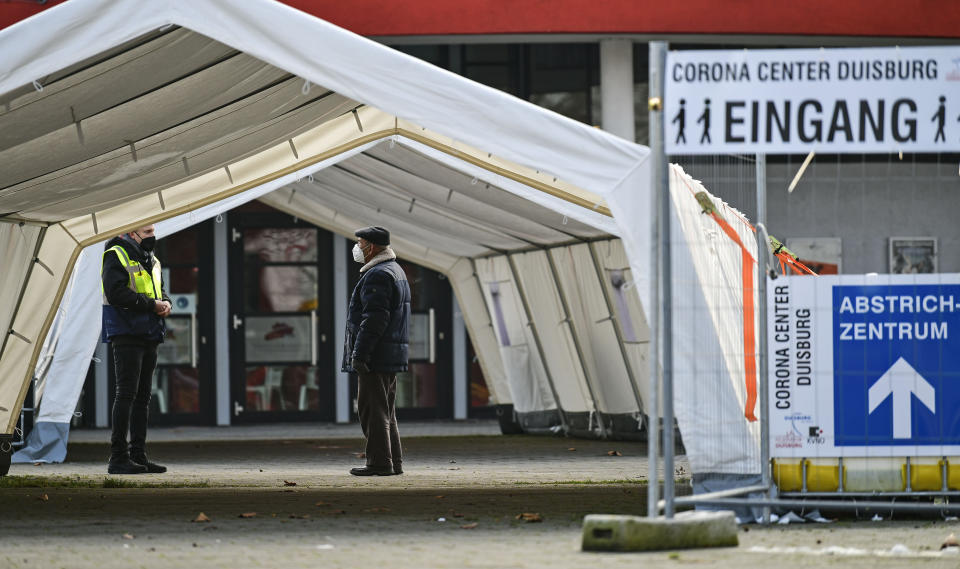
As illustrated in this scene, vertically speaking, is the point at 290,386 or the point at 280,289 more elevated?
the point at 280,289

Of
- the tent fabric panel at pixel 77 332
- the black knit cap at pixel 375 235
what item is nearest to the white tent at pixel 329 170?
the tent fabric panel at pixel 77 332

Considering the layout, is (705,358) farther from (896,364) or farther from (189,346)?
(189,346)

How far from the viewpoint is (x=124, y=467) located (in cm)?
1084

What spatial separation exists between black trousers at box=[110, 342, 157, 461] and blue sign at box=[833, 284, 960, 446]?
5.24 m

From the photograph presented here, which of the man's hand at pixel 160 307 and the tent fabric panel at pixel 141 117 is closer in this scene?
the tent fabric panel at pixel 141 117

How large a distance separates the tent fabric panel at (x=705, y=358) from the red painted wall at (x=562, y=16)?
10063 mm

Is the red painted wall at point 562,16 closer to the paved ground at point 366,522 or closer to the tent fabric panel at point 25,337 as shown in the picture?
the paved ground at point 366,522

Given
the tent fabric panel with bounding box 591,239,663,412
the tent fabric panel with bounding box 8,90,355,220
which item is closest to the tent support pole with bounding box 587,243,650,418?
the tent fabric panel with bounding box 591,239,663,412

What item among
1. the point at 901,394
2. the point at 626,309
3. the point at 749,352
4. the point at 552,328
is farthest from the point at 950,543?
the point at 552,328

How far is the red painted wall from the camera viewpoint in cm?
1773

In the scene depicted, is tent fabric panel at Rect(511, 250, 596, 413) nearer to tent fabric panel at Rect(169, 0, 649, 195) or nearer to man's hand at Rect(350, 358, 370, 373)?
man's hand at Rect(350, 358, 370, 373)

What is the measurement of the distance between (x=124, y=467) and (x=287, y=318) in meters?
8.80

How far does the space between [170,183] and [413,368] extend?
9.40 metres

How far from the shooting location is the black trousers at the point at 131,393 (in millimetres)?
10500
